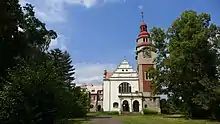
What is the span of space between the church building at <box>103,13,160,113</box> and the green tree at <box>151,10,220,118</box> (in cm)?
2410

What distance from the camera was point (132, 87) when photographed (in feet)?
214

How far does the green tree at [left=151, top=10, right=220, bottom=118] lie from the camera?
33.9 metres

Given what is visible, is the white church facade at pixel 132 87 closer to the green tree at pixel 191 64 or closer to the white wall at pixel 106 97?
the white wall at pixel 106 97

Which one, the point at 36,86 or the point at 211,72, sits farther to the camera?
the point at 211,72

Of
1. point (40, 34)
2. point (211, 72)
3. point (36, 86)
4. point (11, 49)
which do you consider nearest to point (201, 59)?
point (211, 72)

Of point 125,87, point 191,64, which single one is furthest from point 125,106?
point 191,64

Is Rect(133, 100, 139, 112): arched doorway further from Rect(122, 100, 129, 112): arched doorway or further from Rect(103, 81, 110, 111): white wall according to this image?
Rect(103, 81, 110, 111): white wall

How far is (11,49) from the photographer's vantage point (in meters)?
25.1

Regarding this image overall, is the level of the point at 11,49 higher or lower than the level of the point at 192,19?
lower

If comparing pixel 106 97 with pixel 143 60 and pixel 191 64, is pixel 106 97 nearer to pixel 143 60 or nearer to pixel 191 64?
pixel 143 60

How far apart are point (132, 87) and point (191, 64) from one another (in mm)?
31526

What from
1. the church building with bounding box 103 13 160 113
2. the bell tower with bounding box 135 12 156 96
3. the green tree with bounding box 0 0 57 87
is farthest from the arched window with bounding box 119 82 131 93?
the green tree with bounding box 0 0 57 87

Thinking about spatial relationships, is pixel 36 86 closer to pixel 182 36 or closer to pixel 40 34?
pixel 40 34

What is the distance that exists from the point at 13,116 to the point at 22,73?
2.40 meters
